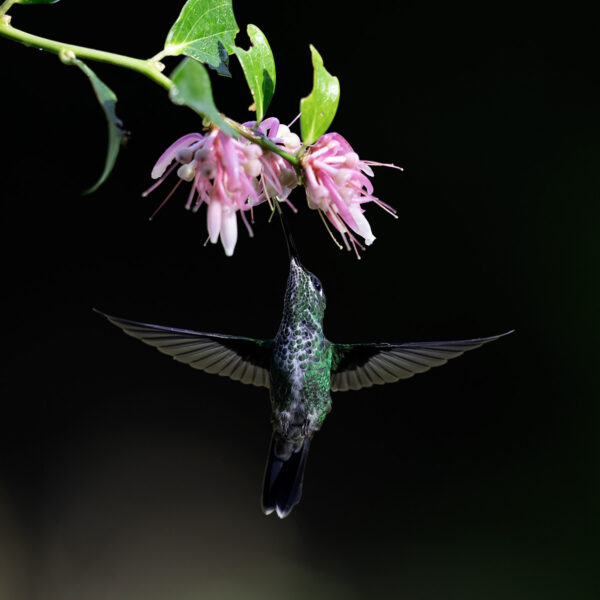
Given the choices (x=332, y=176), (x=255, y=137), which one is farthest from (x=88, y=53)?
(x=332, y=176)

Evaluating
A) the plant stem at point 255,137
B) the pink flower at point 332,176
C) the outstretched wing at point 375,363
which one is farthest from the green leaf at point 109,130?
the outstretched wing at point 375,363

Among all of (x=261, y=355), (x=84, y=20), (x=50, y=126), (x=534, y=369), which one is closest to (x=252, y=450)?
(x=534, y=369)

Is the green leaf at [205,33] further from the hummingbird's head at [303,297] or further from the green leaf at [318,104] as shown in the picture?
the hummingbird's head at [303,297]

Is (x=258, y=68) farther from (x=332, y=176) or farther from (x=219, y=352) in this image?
(x=219, y=352)

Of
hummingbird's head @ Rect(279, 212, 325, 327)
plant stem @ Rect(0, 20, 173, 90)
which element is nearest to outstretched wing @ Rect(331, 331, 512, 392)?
hummingbird's head @ Rect(279, 212, 325, 327)

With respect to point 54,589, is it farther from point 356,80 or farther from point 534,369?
point 356,80

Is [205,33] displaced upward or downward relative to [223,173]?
upward

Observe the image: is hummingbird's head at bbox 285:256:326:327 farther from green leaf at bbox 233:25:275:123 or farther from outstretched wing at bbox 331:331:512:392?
green leaf at bbox 233:25:275:123

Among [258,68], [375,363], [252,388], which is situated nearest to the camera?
[258,68]
